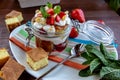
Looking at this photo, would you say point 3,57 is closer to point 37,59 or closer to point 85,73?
point 37,59

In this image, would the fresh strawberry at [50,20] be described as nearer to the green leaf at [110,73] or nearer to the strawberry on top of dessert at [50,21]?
the strawberry on top of dessert at [50,21]

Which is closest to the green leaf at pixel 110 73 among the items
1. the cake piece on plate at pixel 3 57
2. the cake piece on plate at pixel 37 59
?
the cake piece on plate at pixel 37 59

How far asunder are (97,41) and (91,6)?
0.35m

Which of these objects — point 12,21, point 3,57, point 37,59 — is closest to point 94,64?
point 37,59

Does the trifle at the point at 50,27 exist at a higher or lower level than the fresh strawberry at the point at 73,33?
higher

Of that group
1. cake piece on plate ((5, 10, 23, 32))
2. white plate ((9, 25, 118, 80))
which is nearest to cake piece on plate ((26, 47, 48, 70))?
white plate ((9, 25, 118, 80))

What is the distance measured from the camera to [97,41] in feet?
2.66

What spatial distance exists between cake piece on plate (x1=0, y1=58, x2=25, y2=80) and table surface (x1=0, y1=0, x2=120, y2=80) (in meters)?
0.17

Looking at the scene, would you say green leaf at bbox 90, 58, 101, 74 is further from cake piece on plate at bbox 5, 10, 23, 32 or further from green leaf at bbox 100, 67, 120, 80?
cake piece on plate at bbox 5, 10, 23, 32

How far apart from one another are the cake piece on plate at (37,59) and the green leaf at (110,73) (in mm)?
176

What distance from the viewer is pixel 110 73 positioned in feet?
2.01

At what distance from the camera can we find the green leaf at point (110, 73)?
1.99 ft

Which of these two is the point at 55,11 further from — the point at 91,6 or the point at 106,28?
the point at 91,6

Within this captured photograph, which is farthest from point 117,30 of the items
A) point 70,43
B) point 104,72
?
point 104,72
